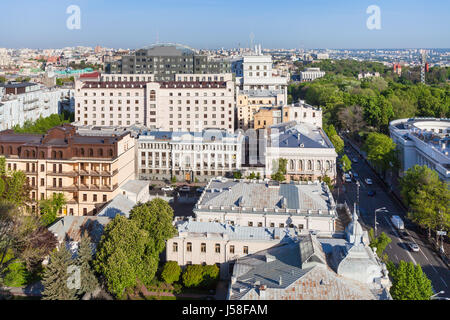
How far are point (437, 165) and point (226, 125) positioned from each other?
3213 cm

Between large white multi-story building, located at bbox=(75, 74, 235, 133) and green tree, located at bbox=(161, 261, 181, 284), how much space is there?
40133 mm

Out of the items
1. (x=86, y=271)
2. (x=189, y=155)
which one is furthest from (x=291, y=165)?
(x=86, y=271)

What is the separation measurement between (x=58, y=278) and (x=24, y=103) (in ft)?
173

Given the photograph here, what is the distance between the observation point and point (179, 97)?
6400cm

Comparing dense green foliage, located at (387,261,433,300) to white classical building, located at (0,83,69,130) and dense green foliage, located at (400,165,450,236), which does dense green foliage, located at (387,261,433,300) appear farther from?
white classical building, located at (0,83,69,130)

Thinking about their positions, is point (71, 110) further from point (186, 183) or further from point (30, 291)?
point (30, 291)

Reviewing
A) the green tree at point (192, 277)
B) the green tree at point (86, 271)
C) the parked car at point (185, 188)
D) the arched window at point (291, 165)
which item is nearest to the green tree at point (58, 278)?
the green tree at point (86, 271)

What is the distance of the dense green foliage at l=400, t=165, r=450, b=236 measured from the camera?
33125mm

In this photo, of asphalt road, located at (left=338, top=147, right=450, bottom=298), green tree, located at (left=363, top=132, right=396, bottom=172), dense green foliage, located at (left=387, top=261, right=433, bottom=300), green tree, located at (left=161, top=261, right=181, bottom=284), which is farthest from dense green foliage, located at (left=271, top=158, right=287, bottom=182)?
dense green foliage, located at (left=387, top=261, right=433, bottom=300)

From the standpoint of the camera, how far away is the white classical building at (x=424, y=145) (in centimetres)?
4028

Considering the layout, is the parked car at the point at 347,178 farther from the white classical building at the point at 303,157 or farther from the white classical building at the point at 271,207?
the white classical building at the point at 271,207

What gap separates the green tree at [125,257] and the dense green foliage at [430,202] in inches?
816

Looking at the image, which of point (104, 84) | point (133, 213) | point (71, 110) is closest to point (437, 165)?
point (133, 213)

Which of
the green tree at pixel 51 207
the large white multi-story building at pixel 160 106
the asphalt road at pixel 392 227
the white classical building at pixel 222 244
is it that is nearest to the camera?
the white classical building at pixel 222 244
